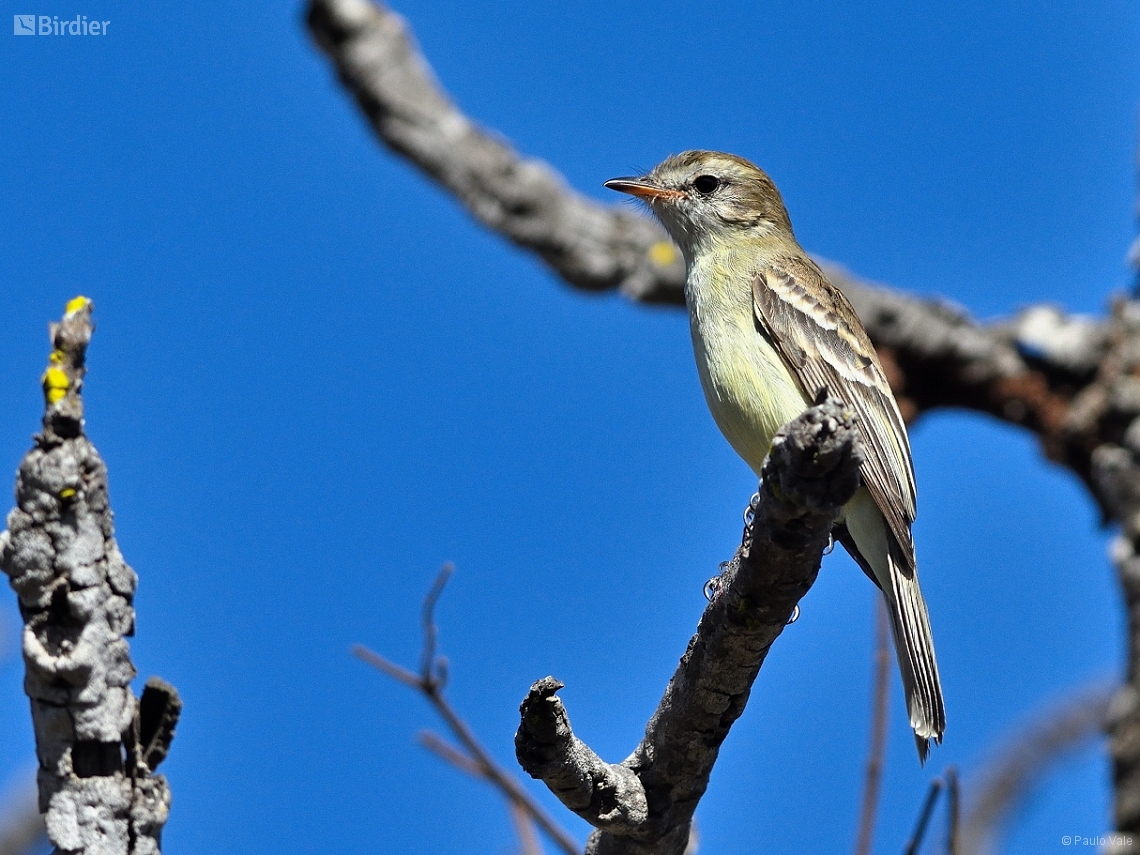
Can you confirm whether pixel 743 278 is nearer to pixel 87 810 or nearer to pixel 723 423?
pixel 723 423

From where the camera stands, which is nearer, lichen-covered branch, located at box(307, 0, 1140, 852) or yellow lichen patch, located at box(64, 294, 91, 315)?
yellow lichen patch, located at box(64, 294, 91, 315)

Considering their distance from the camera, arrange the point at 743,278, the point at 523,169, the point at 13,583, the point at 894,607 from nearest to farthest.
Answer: the point at 13,583 → the point at 894,607 → the point at 743,278 → the point at 523,169

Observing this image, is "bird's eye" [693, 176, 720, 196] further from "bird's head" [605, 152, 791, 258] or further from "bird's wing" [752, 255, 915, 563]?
"bird's wing" [752, 255, 915, 563]

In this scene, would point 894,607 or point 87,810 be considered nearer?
point 87,810

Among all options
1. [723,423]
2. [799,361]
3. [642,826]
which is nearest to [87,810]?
[642,826]

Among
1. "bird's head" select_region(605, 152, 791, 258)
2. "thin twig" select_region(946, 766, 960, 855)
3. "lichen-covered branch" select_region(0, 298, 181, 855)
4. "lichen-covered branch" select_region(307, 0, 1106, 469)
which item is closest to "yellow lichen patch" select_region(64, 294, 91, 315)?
"lichen-covered branch" select_region(0, 298, 181, 855)

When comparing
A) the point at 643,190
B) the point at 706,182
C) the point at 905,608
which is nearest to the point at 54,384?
the point at 905,608

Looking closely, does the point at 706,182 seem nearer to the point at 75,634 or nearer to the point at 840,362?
the point at 840,362

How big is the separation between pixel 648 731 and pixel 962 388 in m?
7.27

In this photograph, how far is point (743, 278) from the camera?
7.81 m

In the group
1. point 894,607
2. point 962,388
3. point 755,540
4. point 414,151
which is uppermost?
point 414,151

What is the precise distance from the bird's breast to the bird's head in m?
1.13

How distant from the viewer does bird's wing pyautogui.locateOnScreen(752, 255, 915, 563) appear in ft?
22.4

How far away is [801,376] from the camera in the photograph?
718cm
